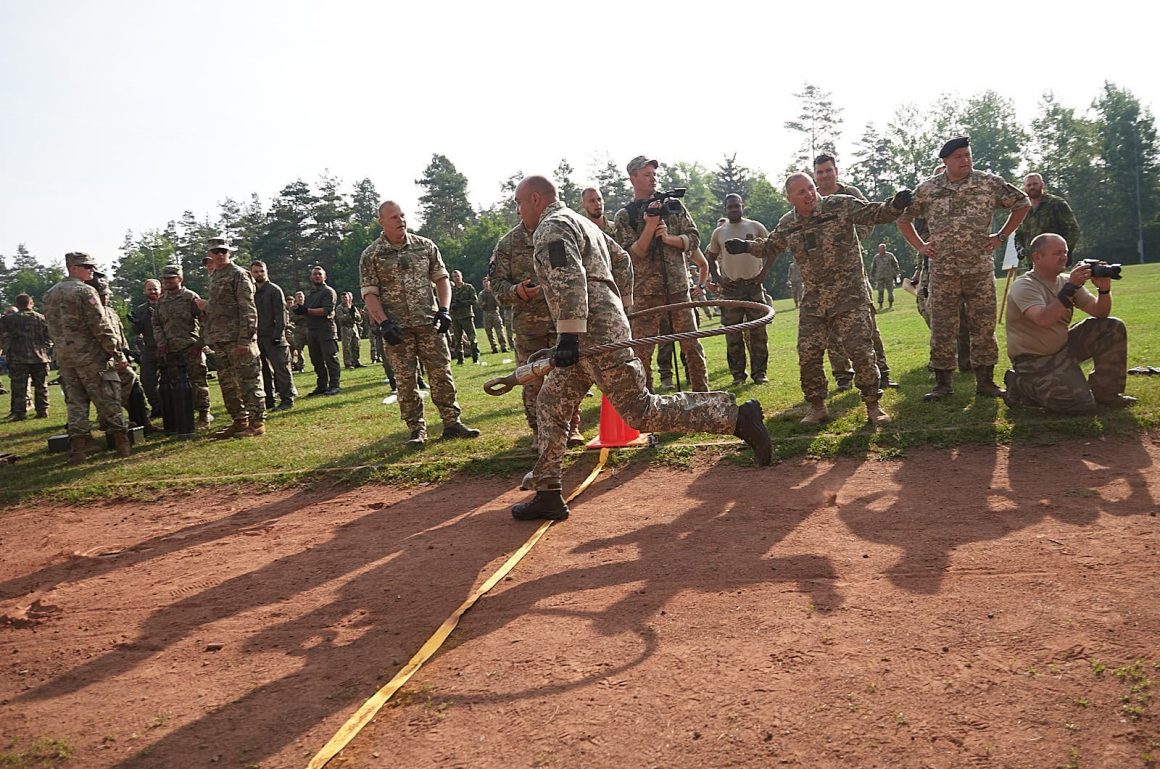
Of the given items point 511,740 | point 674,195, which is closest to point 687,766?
point 511,740

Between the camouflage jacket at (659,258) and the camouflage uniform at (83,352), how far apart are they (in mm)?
6310

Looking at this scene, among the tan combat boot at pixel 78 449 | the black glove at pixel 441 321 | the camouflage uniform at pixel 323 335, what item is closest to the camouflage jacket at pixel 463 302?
the camouflage uniform at pixel 323 335

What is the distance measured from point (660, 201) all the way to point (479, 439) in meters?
3.14

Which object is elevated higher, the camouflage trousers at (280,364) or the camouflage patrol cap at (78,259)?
the camouflage patrol cap at (78,259)

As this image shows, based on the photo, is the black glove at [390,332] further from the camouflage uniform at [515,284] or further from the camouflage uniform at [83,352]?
the camouflage uniform at [83,352]

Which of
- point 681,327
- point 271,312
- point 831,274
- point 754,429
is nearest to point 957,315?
point 831,274

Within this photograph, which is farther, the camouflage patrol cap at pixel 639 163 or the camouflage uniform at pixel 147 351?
the camouflage uniform at pixel 147 351

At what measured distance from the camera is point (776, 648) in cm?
336

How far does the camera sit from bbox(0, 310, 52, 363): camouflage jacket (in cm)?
1677

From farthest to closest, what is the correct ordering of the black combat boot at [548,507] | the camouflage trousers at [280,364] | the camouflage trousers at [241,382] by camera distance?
1. the camouflage trousers at [280,364]
2. the camouflage trousers at [241,382]
3. the black combat boot at [548,507]

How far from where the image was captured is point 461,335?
66.9 ft

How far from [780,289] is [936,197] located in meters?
61.7

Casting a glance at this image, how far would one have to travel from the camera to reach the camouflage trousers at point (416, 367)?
854cm

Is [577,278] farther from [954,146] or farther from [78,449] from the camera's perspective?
[78,449]
